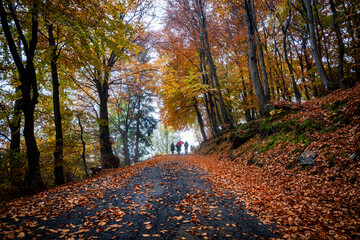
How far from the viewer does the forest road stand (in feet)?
9.30

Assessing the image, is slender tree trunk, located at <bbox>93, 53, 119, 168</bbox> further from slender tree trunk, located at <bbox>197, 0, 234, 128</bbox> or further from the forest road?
slender tree trunk, located at <bbox>197, 0, 234, 128</bbox>

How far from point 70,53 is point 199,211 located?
7.80 m

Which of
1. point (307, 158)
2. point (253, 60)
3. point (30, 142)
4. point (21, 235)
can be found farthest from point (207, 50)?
point (21, 235)

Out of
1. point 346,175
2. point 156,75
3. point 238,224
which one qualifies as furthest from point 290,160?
point 156,75

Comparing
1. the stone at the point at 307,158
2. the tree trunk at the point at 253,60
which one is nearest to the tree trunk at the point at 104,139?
the tree trunk at the point at 253,60

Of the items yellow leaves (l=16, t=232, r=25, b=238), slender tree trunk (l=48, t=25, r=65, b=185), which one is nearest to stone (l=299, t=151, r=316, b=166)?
yellow leaves (l=16, t=232, r=25, b=238)

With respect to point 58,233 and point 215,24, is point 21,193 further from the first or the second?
point 215,24

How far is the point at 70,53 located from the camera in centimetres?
694

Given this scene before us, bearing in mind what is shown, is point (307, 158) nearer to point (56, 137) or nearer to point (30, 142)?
point (30, 142)

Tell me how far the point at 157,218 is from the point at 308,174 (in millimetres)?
4404

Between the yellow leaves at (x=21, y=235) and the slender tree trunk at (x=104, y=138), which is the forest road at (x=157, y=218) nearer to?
the yellow leaves at (x=21, y=235)

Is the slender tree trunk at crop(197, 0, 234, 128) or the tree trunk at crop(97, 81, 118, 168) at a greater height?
the slender tree trunk at crop(197, 0, 234, 128)

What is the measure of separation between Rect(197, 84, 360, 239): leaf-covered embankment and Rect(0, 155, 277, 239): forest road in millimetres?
623

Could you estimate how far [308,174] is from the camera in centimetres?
470
